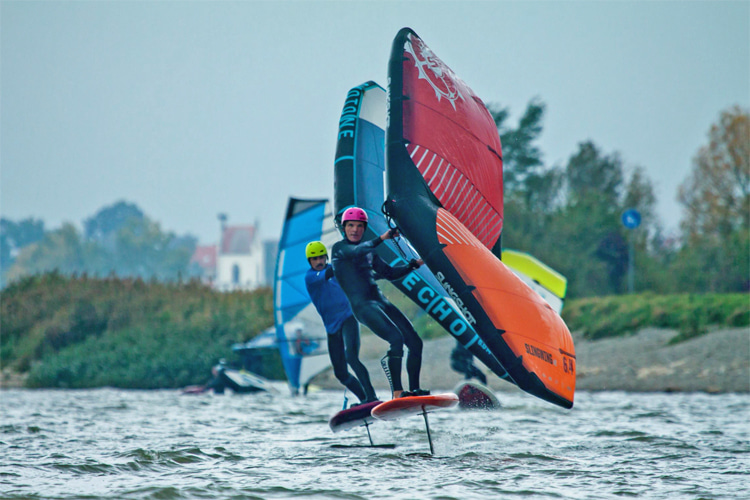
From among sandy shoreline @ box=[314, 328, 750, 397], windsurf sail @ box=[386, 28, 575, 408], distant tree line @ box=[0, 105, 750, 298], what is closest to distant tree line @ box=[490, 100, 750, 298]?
distant tree line @ box=[0, 105, 750, 298]

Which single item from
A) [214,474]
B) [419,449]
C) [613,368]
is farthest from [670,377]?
[214,474]

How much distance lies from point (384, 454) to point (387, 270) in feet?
6.09

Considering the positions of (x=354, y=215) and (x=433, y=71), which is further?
(x=433, y=71)

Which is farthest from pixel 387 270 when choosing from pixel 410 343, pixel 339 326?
pixel 339 326

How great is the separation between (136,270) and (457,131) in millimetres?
90674

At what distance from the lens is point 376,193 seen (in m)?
9.17

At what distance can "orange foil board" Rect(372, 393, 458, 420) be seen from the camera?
7973mm

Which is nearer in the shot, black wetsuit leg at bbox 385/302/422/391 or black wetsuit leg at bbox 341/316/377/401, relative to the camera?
black wetsuit leg at bbox 385/302/422/391

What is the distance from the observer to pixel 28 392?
70.4ft

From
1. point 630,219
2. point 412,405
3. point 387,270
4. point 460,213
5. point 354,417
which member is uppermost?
point 630,219

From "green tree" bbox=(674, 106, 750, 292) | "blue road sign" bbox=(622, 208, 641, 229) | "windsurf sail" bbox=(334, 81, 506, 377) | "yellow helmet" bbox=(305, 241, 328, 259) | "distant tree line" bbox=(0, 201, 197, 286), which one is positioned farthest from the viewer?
"distant tree line" bbox=(0, 201, 197, 286)

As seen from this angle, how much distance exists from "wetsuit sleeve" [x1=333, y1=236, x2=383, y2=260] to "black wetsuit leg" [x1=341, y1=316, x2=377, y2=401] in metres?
0.77

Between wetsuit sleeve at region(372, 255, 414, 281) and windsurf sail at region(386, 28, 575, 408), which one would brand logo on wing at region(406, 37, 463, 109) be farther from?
wetsuit sleeve at region(372, 255, 414, 281)

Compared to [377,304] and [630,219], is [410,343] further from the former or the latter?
[630,219]
